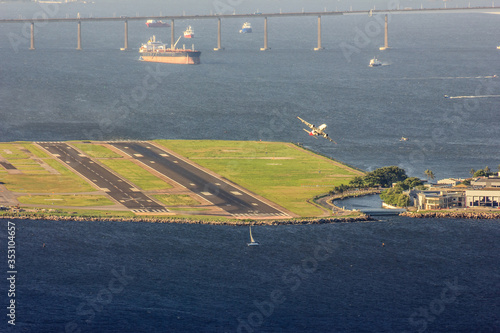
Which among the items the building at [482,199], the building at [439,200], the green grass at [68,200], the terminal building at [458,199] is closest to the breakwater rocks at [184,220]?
the green grass at [68,200]

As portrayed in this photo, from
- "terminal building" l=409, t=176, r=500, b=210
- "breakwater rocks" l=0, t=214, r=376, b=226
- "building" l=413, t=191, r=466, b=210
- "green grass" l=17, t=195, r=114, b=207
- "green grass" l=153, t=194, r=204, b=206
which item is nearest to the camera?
"breakwater rocks" l=0, t=214, r=376, b=226

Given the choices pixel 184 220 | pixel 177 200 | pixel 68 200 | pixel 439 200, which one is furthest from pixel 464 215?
pixel 68 200

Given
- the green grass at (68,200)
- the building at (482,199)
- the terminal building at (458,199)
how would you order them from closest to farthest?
the terminal building at (458,199)
the building at (482,199)
the green grass at (68,200)

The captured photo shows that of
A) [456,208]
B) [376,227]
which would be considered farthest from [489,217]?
[376,227]

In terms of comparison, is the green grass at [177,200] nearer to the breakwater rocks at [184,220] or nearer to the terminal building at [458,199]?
the breakwater rocks at [184,220]

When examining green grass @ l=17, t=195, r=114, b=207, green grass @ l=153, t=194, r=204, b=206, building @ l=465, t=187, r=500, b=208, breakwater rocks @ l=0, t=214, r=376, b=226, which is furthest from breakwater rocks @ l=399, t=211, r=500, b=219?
green grass @ l=17, t=195, r=114, b=207

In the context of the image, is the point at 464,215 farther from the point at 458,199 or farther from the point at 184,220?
the point at 184,220

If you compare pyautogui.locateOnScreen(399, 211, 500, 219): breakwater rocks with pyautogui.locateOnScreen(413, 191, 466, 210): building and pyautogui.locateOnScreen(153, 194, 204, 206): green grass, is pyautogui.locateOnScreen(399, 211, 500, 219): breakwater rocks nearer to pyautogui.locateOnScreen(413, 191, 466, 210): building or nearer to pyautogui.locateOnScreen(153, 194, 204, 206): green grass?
pyautogui.locateOnScreen(413, 191, 466, 210): building
